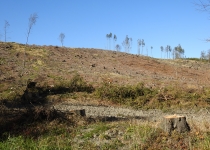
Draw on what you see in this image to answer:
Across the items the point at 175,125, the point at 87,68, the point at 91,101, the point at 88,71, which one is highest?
the point at 87,68

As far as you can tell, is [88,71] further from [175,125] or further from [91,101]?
[175,125]

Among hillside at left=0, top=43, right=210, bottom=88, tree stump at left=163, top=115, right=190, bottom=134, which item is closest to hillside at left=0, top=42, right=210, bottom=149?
hillside at left=0, top=43, right=210, bottom=88

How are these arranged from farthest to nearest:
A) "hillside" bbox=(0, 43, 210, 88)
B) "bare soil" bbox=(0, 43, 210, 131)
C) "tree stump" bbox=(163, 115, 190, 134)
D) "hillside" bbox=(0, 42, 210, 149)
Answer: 1. "hillside" bbox=(0, 43, 210, 88)
2. "bare soil" bbox=(0, 43, 210, 131)
3. "tree stump" bbox=(163, 115, 190, 134)
4. "hillside" bbox=(0, 42, 210, 149)

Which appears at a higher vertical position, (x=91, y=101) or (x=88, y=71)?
(x=88, y=71)

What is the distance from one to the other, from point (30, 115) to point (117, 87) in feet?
27.0

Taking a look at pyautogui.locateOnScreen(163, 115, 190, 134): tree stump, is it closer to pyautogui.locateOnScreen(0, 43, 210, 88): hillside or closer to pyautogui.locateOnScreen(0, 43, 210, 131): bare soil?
pyautogui.locateOnScreen(0, 43, 210, 131): bare soil

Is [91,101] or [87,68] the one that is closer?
[91,101]

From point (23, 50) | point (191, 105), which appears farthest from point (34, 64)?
point (191, 105)

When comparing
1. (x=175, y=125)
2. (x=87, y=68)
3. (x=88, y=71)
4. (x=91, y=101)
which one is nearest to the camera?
(x=175, y=125)

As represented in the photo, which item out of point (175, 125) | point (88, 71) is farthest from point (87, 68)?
point (175, 125)

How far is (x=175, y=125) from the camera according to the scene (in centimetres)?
678

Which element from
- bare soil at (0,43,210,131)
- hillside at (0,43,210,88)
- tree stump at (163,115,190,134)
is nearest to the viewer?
tree stump at (163,115,190,134)

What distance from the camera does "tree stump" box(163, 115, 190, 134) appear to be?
6.67 metres

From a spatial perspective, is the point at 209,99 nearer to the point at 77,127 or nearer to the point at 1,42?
the point at 77,127
